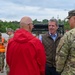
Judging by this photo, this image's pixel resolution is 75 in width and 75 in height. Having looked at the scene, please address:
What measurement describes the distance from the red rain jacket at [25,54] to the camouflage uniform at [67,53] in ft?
1.34

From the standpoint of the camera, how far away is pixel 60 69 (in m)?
5.02

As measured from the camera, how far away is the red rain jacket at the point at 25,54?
16.8ft

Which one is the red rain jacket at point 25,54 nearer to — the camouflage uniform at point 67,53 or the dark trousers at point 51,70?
the camouflage uniform at point 67,53

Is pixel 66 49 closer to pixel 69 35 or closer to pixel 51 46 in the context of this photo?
pixel 69 35

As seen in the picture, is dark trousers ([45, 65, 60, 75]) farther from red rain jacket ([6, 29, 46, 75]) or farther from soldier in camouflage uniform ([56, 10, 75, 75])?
soldier in camouflage uniform ([56, 10, 75, 75])

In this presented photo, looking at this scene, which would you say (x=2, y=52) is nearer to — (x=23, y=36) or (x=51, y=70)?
(x=51, y=70)

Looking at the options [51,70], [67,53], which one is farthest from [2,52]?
[67,53]

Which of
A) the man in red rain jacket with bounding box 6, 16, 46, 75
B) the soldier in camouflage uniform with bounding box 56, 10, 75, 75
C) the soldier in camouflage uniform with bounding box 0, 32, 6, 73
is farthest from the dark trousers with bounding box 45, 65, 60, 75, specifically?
the soldier in camouflage uniform with bounding box 0, 32, 6, 73

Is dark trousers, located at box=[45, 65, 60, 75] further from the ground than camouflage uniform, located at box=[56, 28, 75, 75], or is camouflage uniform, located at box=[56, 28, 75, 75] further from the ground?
camouflage uniform, located at box=[56, 28, 75, 75]

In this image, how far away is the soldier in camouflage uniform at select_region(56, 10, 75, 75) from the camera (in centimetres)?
484

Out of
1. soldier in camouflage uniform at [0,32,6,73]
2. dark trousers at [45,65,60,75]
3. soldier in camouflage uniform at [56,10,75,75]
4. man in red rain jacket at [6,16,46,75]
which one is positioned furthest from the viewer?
soldier in camouflage uniform at [0,32,6,73]

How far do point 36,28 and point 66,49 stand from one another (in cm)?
643

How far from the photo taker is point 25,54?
513cm

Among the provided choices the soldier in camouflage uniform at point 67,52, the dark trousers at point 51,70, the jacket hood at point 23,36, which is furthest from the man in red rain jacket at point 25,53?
the dark trousers at point 51,70
